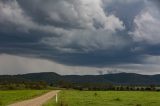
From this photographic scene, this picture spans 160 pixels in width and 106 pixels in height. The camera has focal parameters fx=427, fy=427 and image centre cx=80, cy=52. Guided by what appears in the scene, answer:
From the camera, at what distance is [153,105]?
55031 mm

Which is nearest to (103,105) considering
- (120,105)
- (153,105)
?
(120,105)

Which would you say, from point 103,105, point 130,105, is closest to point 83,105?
point 103,105

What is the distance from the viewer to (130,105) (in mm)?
54781

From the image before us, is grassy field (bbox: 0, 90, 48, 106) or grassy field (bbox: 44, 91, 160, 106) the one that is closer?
grassy field (bbox: 44, 91, 160, 106)

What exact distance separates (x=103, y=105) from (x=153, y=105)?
6695mm

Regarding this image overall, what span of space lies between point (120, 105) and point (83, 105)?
5.28 meters

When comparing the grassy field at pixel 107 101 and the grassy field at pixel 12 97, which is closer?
the grassy field at pixel 107 101

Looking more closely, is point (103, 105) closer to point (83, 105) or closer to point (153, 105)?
point (83, 105)

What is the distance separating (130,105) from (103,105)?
3741mm

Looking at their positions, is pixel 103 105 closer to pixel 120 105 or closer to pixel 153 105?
pixel 120 105

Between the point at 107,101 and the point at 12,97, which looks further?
the point at 12,97

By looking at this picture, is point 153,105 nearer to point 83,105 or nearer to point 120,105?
point 120,105

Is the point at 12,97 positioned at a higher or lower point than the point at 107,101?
higher

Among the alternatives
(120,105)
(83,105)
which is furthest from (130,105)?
(83,105)
